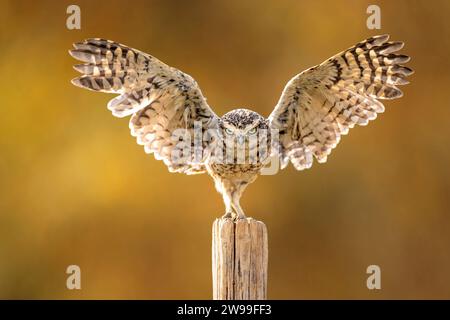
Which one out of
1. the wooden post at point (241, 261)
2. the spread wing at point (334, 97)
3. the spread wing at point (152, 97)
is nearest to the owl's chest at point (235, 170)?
the spread wing at point (152, 97)

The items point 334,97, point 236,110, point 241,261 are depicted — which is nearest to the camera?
point 241,261

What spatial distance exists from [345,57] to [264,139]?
0.67 metres

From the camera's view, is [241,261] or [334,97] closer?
[241,261]

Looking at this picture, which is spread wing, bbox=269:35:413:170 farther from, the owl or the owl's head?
the owl's head

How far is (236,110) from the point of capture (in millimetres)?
4188

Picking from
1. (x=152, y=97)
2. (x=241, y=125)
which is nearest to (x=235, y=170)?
(x=241, y=125)

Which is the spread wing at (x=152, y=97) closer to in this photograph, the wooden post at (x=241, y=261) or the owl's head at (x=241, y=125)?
the owl's head at (x=241, y=125)

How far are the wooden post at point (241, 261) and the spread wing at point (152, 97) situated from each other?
2.39 feet

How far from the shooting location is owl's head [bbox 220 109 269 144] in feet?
13.3

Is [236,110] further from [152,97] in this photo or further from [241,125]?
[152,97]

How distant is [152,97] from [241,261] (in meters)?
1.09

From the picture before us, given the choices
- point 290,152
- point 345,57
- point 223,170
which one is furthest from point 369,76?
point 223,170

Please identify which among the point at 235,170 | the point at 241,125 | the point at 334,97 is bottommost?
the point at 235,170

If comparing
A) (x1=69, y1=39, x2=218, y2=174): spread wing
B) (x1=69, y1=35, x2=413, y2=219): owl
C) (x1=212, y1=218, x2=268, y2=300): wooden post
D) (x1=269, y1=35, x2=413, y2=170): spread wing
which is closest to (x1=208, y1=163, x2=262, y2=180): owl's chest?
(x1=69, y1=35, x2=413, y2=219): owl
